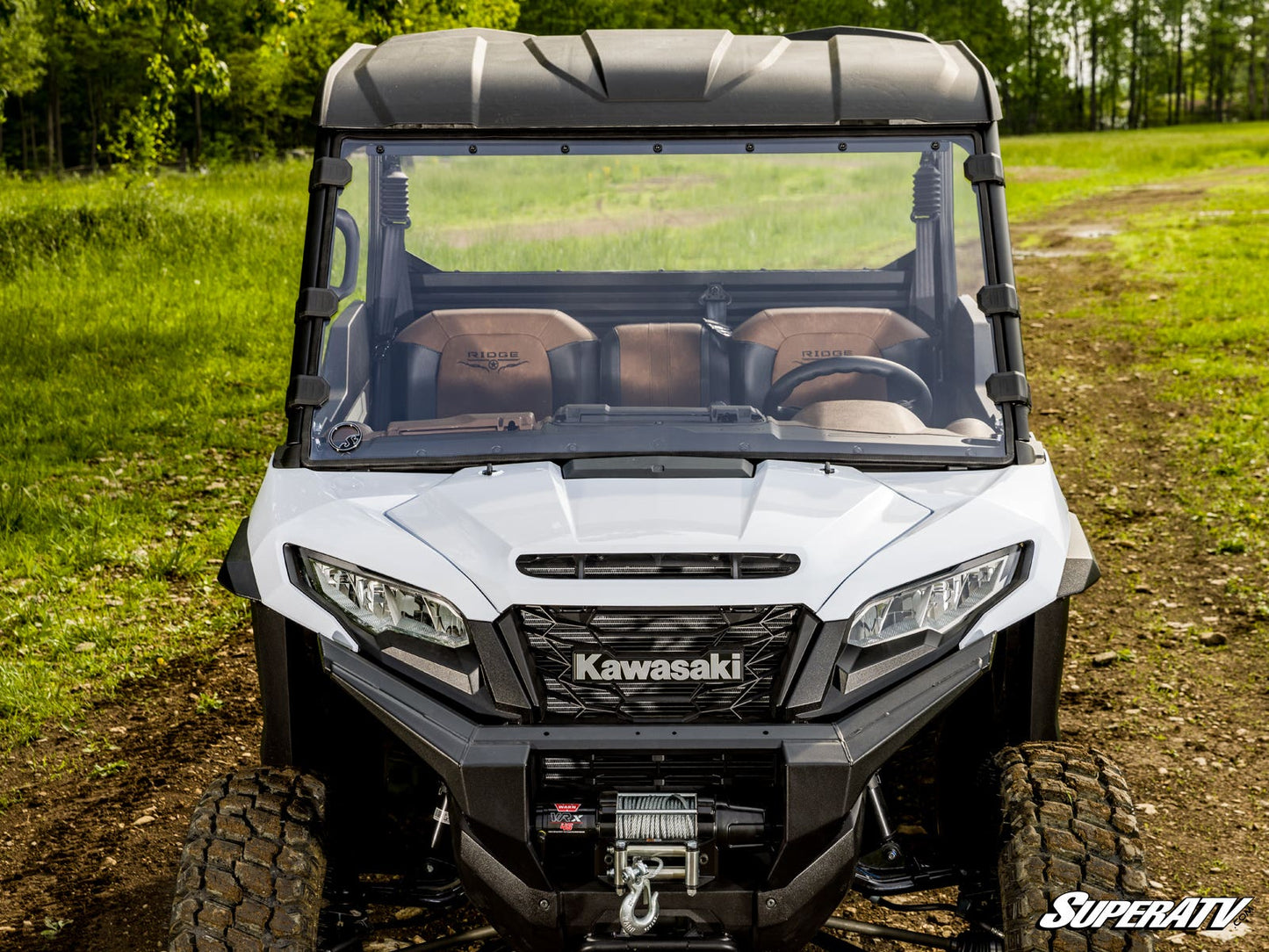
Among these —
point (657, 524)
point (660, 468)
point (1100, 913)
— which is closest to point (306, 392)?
point (660, 468)

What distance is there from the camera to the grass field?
20.4 ft

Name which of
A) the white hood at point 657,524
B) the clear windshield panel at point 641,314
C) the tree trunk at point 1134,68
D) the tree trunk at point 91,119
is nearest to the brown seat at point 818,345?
the clear windshield panel at point 641,314

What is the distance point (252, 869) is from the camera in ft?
8.86

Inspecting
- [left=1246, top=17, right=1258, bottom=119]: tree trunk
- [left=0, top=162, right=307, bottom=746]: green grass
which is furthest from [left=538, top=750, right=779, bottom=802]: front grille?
[left=1246, top=17, right=1258, bottom=119]: tree trunk

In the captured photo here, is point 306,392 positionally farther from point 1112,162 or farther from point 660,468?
point 1112,162

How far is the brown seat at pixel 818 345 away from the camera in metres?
3.40

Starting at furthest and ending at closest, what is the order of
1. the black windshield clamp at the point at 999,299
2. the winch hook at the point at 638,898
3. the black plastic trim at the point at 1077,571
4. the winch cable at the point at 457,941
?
the black windshield clamp at the point at 999,299 < the winch cable at the point at 457,941 < the black plastic trim at the point at 1077,571 < the winch hook at the point at 638,898

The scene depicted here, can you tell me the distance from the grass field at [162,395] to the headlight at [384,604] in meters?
1.48

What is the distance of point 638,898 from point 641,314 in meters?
1.90

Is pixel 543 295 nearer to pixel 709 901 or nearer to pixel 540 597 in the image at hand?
pixel 540 597

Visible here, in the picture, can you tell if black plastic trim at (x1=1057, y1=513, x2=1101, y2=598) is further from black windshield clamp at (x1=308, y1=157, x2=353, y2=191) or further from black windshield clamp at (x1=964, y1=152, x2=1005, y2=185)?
black windshield clamp at (x1=308, y1=157, x2=353, y2=191)

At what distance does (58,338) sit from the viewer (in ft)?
35.8

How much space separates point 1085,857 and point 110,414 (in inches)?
324

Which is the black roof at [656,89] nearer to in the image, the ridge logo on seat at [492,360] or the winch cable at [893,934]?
the ridge logo on seat at [492,360]
